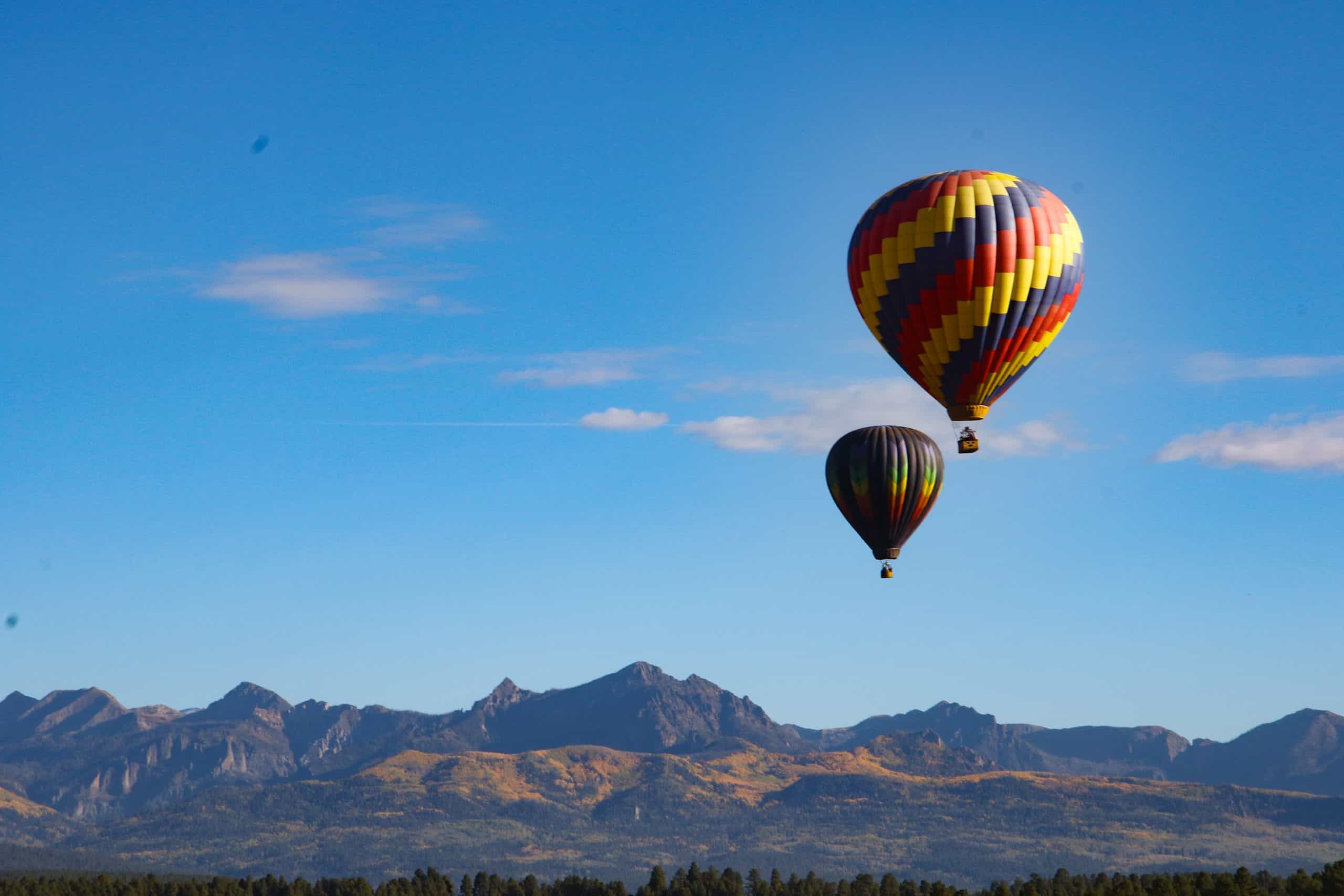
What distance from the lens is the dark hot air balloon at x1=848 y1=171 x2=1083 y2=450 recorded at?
5266 inches

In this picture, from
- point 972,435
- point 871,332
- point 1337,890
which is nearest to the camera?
point 972,435

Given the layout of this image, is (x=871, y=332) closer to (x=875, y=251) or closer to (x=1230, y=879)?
(x=875, y=251)

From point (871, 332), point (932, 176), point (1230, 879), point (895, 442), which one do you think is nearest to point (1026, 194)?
point (932, 176)

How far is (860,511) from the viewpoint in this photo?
161 metres

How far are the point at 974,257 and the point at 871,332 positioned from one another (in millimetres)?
12644

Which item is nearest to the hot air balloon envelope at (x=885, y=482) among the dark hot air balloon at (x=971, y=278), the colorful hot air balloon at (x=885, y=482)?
the colorful hot air balloon at (x=885, y=482)

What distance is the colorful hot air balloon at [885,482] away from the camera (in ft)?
522

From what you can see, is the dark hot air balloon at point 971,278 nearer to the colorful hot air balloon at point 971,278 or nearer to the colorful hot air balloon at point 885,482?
the colorful hot air balloon at point 971,278

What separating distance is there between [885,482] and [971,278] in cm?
3213

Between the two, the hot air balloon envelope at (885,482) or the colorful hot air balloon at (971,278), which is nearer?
the colorful hot air balloon at (971,278)

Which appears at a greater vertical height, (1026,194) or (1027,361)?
(1026,194)

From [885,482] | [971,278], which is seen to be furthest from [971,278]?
[885,482]

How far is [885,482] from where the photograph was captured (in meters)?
161

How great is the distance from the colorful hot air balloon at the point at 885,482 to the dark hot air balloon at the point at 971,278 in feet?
78.8
